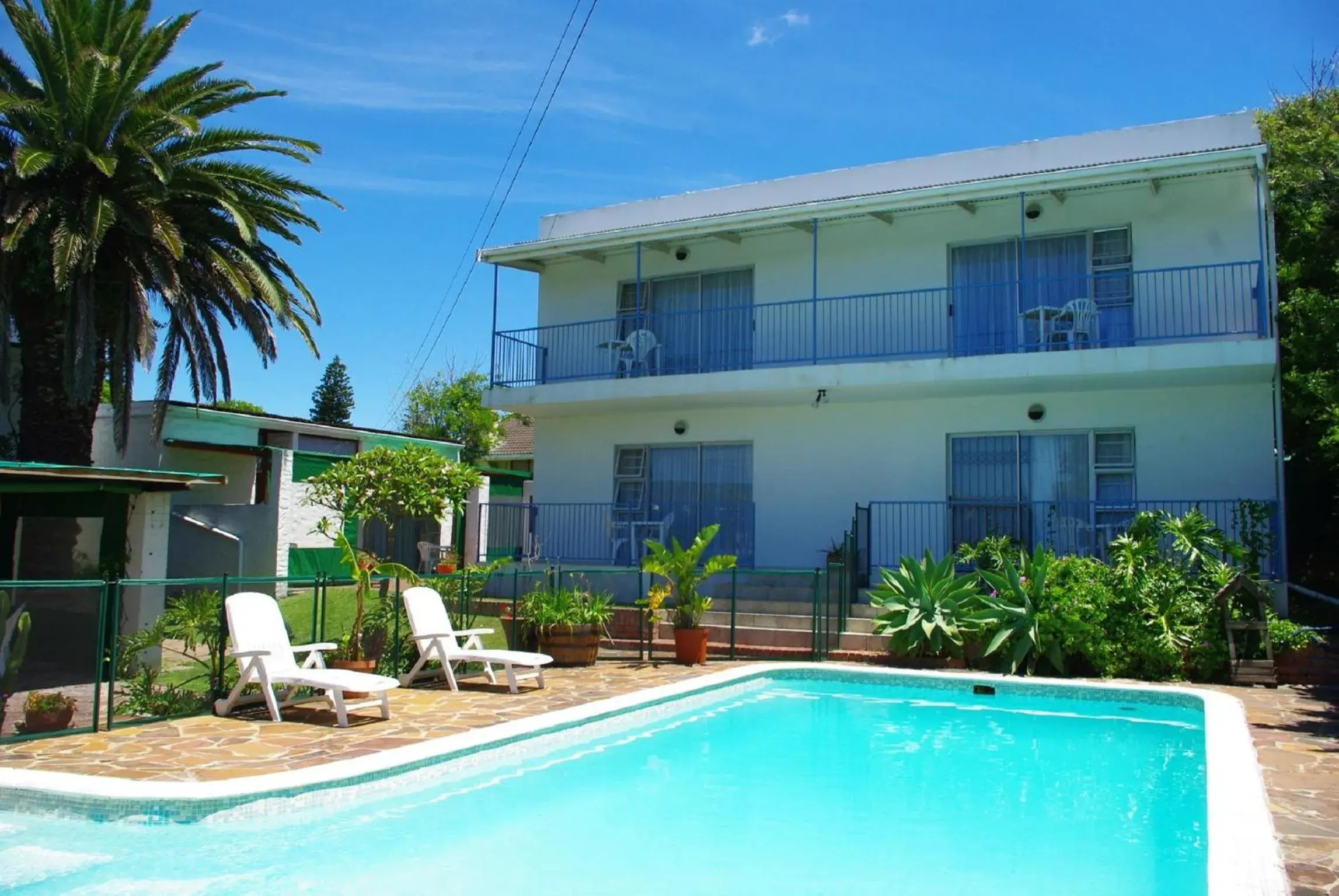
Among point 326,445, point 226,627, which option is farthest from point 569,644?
point 326,445

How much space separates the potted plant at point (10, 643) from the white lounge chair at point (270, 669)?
1.58 metres

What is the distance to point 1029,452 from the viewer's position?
16.2 metres

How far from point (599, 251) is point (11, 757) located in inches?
535

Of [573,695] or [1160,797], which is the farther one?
[573,695]

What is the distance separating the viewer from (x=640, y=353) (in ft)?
62.5

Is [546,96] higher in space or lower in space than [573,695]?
higher

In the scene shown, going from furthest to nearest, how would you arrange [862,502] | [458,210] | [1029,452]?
[458,210] → [862,502] → [1029,452]

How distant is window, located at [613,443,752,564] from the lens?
1841 centimetres

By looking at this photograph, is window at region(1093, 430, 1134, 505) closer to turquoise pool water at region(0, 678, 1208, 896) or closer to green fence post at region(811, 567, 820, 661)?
green fence post at region(811, 567, 820, 661)

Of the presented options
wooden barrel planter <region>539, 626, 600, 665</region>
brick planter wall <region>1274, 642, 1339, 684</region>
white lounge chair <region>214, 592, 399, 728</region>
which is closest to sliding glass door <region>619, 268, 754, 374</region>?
wooden barrel planter <region>539, 626, 600, 665</region>

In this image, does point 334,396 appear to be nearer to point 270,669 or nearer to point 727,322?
point 727,322

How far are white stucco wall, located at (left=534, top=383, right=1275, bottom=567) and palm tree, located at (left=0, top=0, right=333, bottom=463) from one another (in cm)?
607

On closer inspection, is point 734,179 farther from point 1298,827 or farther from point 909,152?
point 1298,827

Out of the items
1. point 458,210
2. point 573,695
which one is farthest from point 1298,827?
point 458,210
